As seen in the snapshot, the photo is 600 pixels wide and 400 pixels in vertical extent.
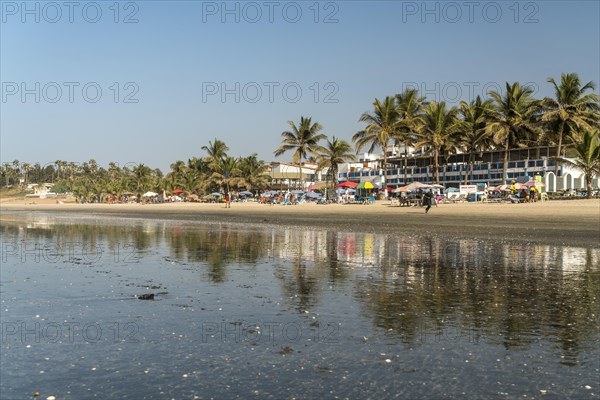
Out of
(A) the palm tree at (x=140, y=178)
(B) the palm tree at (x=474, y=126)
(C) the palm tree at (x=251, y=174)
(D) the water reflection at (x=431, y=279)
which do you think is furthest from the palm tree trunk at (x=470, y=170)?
(A) the palm tree at (x=140, y=178)

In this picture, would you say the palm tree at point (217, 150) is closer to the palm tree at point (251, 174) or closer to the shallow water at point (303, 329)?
the palm tree at point (251, 174)

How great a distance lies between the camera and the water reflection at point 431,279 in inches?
282

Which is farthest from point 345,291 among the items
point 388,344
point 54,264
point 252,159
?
point 252,159


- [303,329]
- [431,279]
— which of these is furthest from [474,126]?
[303,329]

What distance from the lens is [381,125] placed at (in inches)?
2680

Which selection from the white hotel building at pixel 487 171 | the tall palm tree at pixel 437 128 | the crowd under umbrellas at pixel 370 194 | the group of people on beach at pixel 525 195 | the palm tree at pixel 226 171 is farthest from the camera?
the palm tree at pixel 226 171

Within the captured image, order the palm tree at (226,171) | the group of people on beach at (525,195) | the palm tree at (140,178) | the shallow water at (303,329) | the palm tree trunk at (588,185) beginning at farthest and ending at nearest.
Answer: the palm tree at (140,178), the palm tree at (226,171), the group of people on beach at (525,195), the palm tree trunk at (588,185), the shallow water at (303,329)

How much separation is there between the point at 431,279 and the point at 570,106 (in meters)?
52.6

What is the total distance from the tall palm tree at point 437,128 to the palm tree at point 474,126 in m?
1.29

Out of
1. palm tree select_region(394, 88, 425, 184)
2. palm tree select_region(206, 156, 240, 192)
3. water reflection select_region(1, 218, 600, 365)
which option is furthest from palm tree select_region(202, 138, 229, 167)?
water reflection select_region(1, 218, 600, 365)

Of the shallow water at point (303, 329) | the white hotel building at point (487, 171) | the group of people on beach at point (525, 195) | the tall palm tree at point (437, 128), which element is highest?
the tall palm tree at point (437, 128)

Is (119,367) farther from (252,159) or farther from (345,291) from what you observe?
(252,159)

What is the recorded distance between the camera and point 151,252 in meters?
17.5

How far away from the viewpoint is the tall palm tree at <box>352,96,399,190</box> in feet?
220
